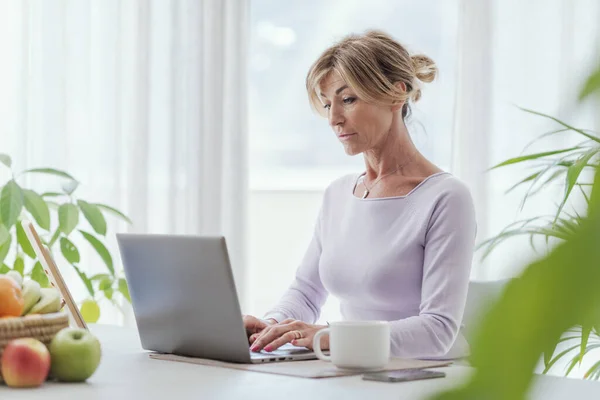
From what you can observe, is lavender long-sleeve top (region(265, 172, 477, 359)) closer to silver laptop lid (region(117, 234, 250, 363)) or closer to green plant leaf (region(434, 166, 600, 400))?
silver laptop lid (region(117, 234, 250, 363))

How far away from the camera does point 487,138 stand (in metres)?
3.43

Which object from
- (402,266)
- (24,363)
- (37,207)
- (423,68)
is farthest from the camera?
(37,207)

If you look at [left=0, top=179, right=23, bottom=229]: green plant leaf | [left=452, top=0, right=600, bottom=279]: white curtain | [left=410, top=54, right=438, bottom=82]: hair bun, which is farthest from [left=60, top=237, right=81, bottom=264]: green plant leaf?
[left=410, top=54, right=438, bottom=82]: hair bun

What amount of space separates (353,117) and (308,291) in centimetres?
46

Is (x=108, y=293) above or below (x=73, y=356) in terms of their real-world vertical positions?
below

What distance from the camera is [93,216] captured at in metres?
3.28

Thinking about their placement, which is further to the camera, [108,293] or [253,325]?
[108,293]

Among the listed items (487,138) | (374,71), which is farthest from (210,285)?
(487,138)

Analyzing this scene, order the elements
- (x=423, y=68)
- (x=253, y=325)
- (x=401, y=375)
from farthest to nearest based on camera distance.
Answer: (x=423, y=68), (x=253, y=325), (x=401, y=375)

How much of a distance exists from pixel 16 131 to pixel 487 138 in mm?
2048

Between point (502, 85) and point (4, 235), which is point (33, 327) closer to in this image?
point (4, 235)

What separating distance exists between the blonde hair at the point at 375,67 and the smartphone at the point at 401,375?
3.09ft

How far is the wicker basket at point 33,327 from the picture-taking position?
1.27 meters

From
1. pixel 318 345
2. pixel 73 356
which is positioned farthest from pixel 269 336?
pixel 73 356
